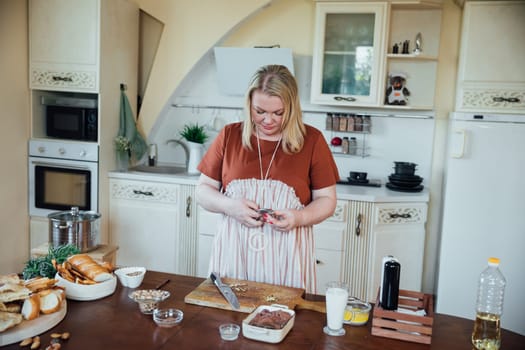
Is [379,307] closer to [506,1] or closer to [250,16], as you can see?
[506,1]

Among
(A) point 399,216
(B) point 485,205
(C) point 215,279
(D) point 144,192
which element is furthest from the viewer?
(D) point 144,192

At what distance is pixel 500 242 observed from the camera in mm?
3162

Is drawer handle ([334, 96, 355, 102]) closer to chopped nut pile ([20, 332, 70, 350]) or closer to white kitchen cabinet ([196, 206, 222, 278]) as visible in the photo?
white kitchen cabinet ([196, 206, 222, 278])

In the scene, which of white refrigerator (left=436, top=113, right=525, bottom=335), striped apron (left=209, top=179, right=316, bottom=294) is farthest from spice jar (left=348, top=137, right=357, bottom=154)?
striped apron (left=209, top=179, right=316, bottom=294)

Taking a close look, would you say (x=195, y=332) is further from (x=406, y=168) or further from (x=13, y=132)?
A: (x=13, y=132)

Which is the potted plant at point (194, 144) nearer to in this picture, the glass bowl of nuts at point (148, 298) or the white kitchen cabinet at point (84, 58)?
the white kitchen cabinet at point (84, 58)

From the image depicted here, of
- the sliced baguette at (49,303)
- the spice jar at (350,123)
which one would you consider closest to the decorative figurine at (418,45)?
the spice jar at (350,123)

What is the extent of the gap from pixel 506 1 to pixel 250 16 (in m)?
1.64

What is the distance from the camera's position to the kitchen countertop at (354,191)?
3188mm

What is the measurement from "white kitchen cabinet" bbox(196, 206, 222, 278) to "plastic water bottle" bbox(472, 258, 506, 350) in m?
2.24

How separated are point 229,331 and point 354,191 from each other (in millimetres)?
2044

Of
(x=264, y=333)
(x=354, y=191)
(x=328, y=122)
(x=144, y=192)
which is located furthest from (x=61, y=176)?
(x=264, y=333)

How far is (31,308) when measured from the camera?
1.41 meters

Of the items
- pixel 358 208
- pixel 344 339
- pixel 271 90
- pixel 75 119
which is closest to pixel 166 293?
pixel 344 339
